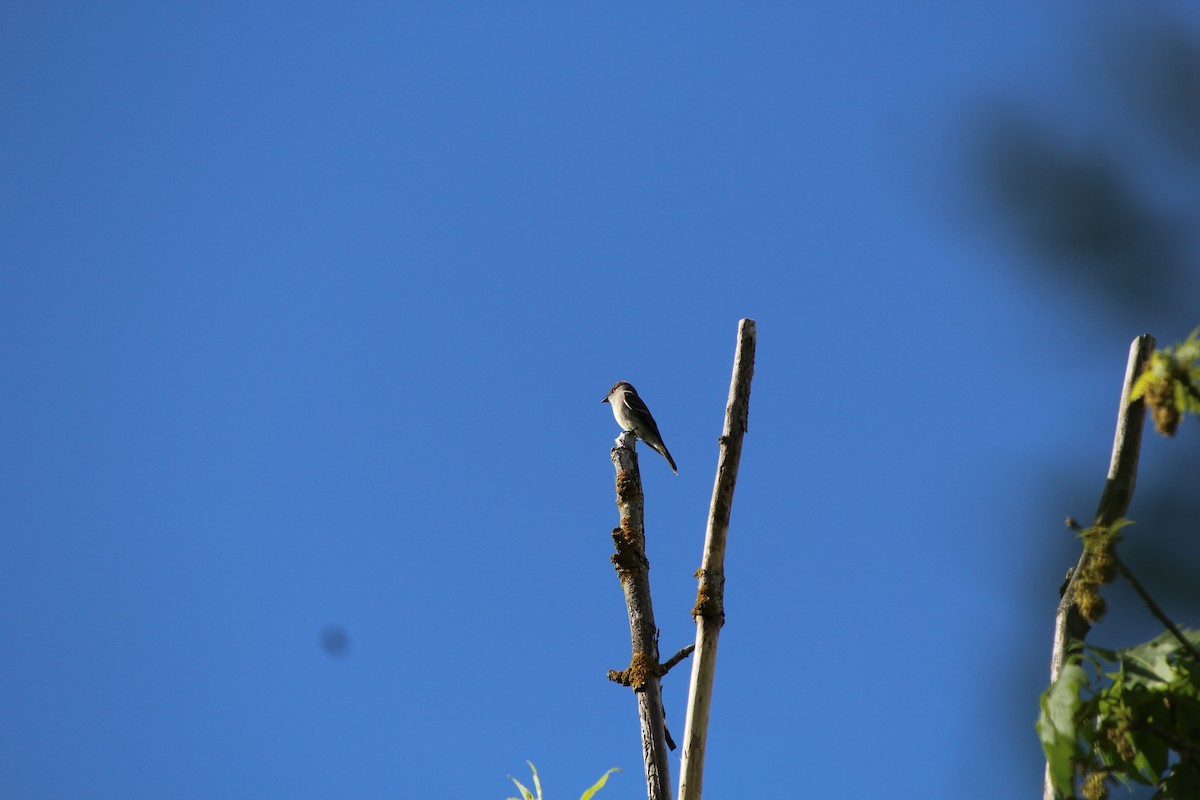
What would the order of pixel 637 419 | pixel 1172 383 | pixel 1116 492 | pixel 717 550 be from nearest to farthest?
1. pixel 1172 383
2. pixel 1116 492
3. pixel 717 550
4. pixel 637 419

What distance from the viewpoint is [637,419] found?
12.1m

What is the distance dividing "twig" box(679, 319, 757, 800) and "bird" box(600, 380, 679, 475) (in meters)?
6.72

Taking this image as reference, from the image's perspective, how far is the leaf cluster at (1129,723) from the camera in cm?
231

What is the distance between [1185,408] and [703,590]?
9.86ft

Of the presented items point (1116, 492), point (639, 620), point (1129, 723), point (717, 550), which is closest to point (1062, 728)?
point (1129, 723)

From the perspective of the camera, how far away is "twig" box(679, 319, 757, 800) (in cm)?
468

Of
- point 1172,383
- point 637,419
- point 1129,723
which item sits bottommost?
point 1129,723

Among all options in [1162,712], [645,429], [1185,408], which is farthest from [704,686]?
[645,429]

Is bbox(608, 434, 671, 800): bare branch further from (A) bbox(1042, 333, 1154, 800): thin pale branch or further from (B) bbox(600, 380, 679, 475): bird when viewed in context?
(B) bbox(600, 380, 679, 475): bird

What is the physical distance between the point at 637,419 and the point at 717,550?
7110mm

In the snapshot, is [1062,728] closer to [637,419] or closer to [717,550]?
[717,550]

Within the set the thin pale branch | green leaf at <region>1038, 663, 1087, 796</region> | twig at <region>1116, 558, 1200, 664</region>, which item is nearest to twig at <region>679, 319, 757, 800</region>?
the thin pale branch

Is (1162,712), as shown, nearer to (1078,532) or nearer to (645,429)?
(1078,532)

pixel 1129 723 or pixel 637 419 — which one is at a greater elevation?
pixel 637 419
